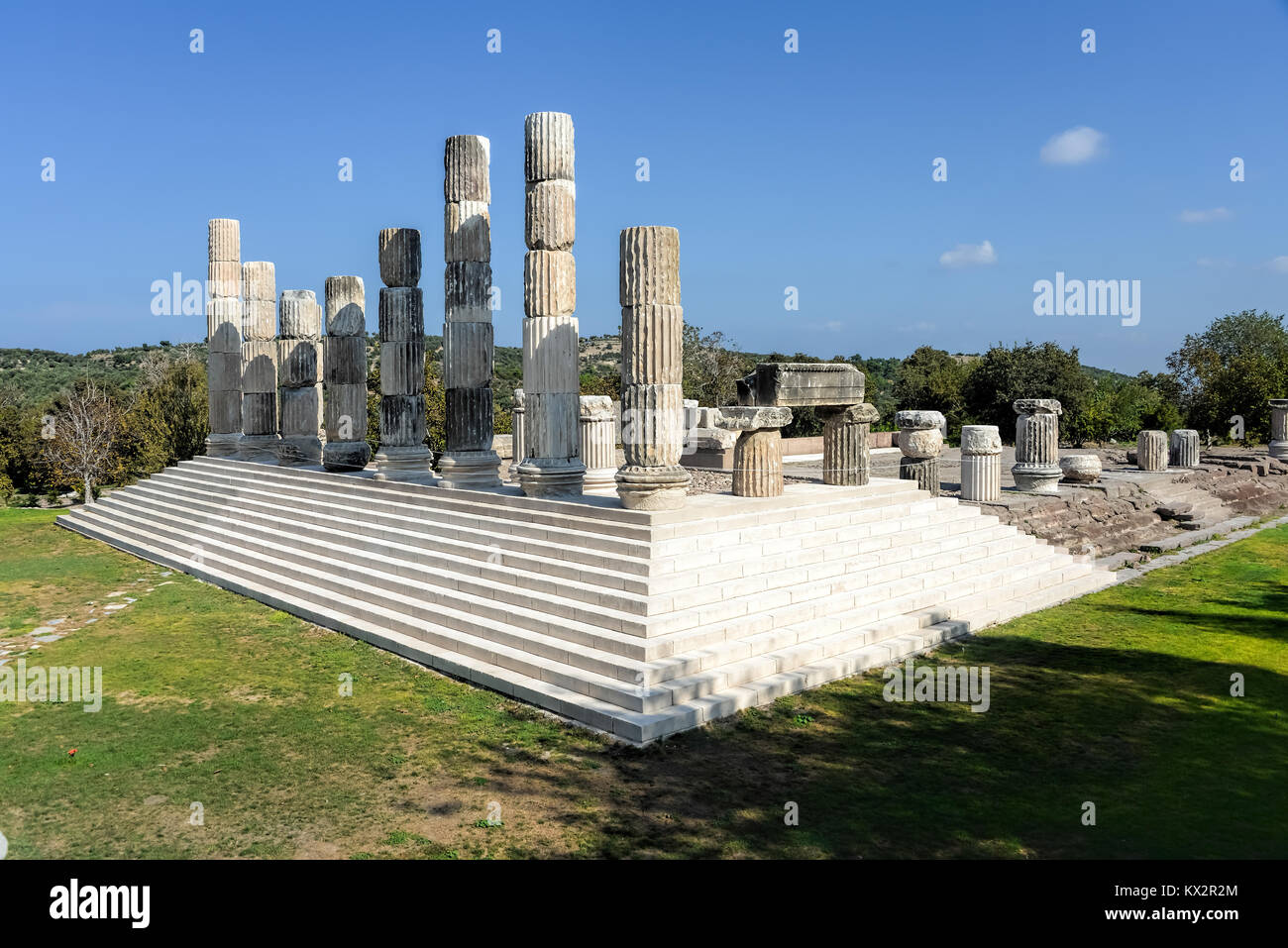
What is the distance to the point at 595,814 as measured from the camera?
6156 millimetres

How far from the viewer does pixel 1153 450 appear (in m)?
22.3

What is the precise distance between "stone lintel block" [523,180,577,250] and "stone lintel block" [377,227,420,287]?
4.35 meters

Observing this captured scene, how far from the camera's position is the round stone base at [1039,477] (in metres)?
18.0

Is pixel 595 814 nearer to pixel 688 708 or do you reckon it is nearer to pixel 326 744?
pixel 688 708

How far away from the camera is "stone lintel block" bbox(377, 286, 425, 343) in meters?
16.0

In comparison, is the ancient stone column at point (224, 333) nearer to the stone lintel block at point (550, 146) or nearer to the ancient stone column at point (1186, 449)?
the stone lintel block at point (550, 146)

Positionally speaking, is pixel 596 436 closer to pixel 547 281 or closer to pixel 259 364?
pixel 547 281

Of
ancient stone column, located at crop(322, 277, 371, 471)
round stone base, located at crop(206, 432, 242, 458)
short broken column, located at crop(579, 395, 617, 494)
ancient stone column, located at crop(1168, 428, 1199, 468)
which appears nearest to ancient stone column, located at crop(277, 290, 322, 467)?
ancient stone column, located at crop(322, 277, 371, 471)

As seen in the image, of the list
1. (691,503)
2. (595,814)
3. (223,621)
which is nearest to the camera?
(595,814)

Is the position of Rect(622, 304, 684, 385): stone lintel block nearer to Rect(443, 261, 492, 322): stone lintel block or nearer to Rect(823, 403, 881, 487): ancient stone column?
Rect(823, 403, 881, 487): ancient stone column

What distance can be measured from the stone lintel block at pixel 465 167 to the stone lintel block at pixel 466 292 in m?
1.07

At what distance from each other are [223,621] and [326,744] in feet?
16.3

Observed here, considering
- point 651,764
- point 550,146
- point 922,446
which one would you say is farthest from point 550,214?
point 922,446
